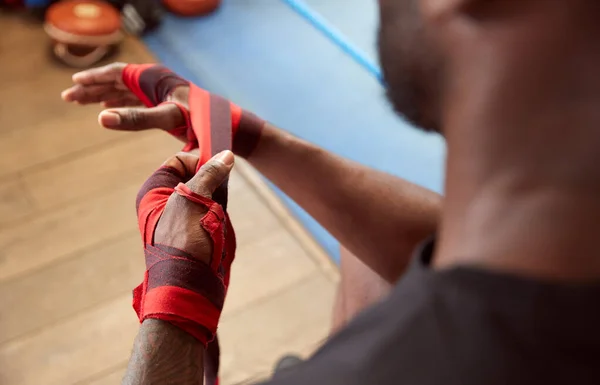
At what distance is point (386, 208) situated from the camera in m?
1.00

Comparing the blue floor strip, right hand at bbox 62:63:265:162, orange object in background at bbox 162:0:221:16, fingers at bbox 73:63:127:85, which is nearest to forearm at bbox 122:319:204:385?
right hand at bbox 62:63:265:162

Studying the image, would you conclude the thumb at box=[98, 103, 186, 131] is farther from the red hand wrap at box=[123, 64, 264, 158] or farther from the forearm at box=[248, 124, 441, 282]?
the forearm at box=[248, 124, 441, 282]

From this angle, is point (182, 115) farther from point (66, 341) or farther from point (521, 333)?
point (521, 333)

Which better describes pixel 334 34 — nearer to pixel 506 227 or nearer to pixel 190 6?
pixel 190 6

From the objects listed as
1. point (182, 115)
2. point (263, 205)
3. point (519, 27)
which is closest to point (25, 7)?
point (263, 205)

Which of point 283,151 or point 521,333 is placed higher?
point 521,333

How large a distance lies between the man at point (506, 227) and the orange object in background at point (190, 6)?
175 centimetres

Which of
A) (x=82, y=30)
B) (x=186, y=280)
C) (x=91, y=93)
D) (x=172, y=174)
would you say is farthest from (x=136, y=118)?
(x=82, y=30)

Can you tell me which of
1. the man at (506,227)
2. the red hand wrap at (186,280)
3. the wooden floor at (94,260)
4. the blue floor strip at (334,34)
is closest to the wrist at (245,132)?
the red hand wrap at (186,280)

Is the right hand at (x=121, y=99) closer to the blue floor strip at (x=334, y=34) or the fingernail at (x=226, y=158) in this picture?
the fingernail at (x=226, y=158)

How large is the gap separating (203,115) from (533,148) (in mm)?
680

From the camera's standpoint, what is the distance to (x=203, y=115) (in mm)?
1033

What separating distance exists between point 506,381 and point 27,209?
1.42m

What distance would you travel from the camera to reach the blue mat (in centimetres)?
179
